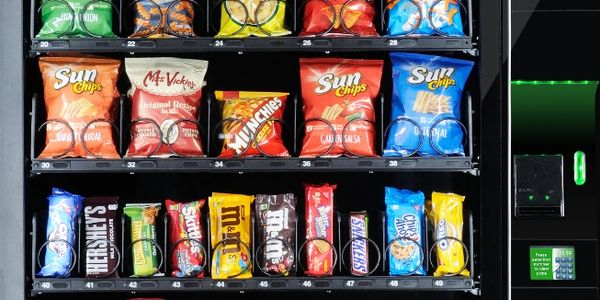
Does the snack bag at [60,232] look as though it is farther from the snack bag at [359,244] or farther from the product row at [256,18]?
the snack bag at [359,244]

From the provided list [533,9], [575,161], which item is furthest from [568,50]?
[575,161]

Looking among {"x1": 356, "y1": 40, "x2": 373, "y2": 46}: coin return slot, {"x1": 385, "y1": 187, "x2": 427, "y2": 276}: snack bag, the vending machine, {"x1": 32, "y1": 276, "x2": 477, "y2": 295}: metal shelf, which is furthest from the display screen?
{"x1": 356, "y1": 40, "x2": 373, "y2": 46}: coin return slot

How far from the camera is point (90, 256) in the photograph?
248cm

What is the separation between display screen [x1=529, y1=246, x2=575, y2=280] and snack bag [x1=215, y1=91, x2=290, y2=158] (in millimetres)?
747

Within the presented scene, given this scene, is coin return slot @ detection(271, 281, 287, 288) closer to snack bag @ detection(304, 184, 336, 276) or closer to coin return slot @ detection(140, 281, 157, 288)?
snack bag @ detection(304, 184, 336, 276)

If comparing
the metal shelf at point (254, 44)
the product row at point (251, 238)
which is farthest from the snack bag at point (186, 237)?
the metal shelf at point (254, 44)

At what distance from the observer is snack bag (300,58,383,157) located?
2498 millimetres

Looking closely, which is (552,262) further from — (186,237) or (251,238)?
(186,237)

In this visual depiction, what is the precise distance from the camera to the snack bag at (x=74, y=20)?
2471mm

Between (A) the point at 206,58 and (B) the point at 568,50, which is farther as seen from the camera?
(A) the point at 206,58

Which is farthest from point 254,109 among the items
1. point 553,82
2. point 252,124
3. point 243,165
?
point 553,82

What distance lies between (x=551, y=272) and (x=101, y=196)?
1.37m

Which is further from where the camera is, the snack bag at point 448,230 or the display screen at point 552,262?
the snack bag at point 448,230

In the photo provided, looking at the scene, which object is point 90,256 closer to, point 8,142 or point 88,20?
point 8,142
